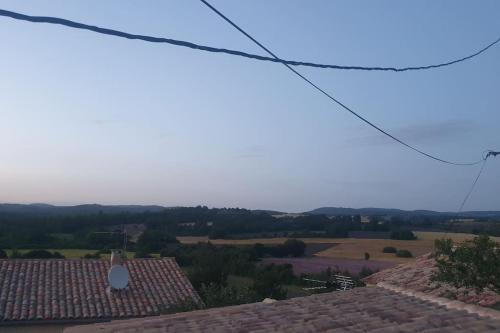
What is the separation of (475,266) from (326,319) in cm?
251

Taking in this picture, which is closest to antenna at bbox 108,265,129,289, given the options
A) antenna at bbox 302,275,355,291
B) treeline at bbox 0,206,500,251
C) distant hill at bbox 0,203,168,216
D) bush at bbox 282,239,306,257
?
antenna at bbox 302,275,355,291

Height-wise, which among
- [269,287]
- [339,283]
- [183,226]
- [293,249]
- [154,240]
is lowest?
[269,287]

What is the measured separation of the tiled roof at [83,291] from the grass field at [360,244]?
36.6 ft

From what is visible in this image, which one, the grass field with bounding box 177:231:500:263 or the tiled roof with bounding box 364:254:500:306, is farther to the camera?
the grass field with bounding box 177:231:500:263

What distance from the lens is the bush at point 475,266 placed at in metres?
7.81

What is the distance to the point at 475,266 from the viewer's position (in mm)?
7887

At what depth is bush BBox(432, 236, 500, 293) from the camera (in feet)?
25.6

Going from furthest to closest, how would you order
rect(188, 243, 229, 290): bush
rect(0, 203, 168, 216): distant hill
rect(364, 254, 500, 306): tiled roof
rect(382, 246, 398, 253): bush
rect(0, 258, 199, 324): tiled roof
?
rect(0, 203, 168, 216): distant hill < rect(382, 246, 398, 253): bush < rect(188, 243, 229, 290): bush < rect(0, 258, 199, 324): tiled roof < rect(364, 254, 500, 306): tiled roof

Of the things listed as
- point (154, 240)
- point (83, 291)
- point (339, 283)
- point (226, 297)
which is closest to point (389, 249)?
point (339, 283)

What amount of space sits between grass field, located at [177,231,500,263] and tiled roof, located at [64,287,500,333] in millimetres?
17946

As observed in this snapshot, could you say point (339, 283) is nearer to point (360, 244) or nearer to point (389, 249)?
point (389, 249)

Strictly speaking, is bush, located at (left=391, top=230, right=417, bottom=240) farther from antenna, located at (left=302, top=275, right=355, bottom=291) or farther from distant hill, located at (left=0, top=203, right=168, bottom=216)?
distant hill, located at (left=0, top=203, right=168, bottom=216)

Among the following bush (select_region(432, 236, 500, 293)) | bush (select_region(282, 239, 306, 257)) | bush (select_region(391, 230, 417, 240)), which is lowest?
bush (select_region(282, 239, 306, 257))

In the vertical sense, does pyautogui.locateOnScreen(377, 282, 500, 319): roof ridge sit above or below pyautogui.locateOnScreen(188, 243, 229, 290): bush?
above
